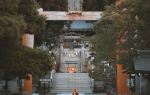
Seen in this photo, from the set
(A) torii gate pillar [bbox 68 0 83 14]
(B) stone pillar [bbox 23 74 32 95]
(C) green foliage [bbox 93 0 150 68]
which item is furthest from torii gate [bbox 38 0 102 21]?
(C) green foliage [bbox 93 0 150 68]

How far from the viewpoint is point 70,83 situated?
61.4 metres

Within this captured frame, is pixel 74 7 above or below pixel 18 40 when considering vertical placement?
above

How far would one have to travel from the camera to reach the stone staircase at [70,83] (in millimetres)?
A: 58094

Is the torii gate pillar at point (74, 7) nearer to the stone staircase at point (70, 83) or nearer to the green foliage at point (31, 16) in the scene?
the stone staircase at point (70, 83)

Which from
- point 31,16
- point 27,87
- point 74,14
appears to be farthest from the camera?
point 74,14

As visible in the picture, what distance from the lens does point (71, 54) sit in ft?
279

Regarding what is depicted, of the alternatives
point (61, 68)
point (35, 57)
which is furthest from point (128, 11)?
point (61, 68)

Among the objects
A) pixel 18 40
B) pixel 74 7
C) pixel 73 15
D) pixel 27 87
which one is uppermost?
pixel 74 7

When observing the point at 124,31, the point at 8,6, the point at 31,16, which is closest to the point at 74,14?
the point at 124,31

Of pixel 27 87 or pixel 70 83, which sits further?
pixel 70 83

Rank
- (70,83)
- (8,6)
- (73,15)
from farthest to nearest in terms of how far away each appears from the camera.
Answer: (70,83)
(73,15)
(8,6)

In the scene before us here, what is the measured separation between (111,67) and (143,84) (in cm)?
1808

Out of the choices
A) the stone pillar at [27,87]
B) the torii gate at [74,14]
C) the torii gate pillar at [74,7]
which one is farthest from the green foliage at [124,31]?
the torii gate pillar at [74,7]

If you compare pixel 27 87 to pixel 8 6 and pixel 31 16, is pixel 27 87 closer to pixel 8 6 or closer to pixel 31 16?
pixel 31 16
